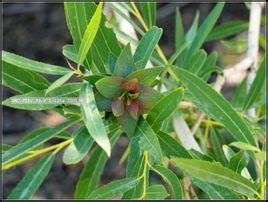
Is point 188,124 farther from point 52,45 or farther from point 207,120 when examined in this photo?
point 52,45

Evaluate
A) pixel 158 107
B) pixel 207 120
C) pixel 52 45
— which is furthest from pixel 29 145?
pixel 52 45

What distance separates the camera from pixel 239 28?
1.48 meters

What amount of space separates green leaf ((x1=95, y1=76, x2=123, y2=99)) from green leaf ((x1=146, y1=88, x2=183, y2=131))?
52mm

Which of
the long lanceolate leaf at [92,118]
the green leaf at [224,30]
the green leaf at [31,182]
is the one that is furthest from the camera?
the green leaf at [224,30]

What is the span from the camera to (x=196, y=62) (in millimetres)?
972

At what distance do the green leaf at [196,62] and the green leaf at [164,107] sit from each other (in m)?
0.27

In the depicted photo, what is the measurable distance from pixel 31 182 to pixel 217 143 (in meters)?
0.39

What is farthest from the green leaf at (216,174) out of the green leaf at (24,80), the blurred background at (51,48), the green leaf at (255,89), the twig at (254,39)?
the blurred background at (51,48)

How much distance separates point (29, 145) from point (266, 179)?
1.11ft

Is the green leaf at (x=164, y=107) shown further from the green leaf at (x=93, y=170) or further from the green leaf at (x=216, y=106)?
the green leaf at (x=93, y=170)

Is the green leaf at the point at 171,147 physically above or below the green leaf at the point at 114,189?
above

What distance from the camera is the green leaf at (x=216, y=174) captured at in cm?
64

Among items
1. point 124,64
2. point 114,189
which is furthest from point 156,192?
point 124,64

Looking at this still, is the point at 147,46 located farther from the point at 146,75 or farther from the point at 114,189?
the point at 114,189
